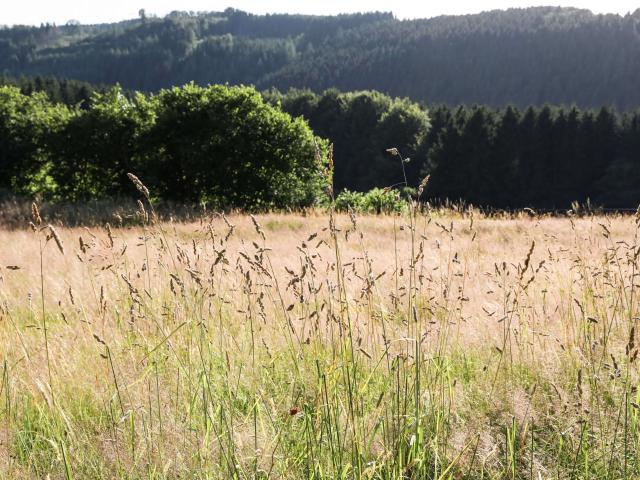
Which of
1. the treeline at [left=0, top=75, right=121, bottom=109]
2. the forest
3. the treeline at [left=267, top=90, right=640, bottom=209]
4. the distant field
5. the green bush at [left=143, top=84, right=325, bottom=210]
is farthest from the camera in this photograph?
the treeline at [left=0, top=75, right=121, bottom=109]

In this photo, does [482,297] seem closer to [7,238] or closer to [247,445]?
[247,445]

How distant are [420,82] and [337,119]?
9847 cm

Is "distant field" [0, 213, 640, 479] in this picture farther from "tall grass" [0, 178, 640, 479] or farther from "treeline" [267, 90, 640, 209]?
"treeline" [267, 90, 640, 209]

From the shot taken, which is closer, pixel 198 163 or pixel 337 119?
pixel 198 163

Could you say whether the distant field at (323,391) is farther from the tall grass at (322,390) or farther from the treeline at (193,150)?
the treeline at (193,150)

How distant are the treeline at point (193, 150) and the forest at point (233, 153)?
45 millimetres

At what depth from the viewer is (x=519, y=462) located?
276 cm

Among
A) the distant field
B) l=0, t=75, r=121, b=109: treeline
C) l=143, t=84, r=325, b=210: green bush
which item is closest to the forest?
l=143, t=84, r=325, b=210: green bush

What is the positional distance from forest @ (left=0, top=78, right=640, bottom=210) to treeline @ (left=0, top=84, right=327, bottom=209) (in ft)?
0.15

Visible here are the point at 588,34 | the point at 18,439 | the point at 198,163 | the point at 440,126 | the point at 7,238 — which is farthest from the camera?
the point at 588,34

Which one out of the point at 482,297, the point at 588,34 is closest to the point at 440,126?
the point at 482,297

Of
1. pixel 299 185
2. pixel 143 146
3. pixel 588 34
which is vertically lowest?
pixel 299 185

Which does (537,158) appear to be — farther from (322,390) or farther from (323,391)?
(322,390)

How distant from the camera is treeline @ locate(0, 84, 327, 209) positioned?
72.4 ft
